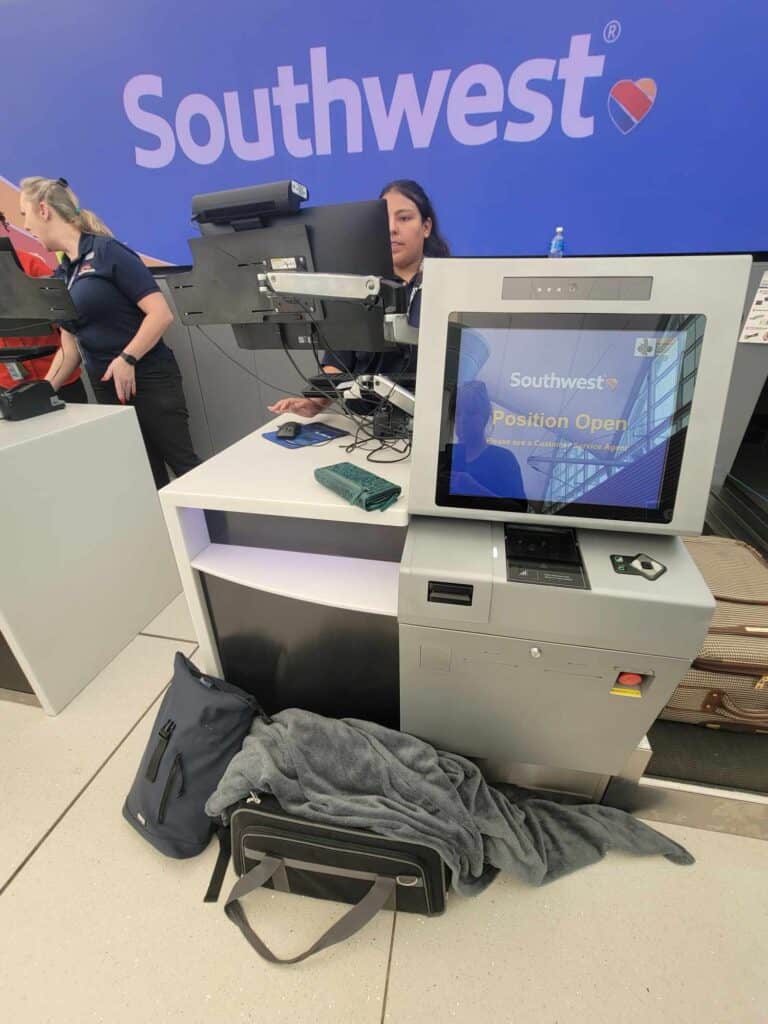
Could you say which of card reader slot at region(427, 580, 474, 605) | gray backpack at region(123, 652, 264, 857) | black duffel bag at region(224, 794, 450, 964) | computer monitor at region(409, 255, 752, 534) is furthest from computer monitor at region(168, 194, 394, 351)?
black duffel bag at region(224, 794, 450, 964)

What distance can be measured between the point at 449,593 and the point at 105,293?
179 centimetres

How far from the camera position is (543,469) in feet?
2.28

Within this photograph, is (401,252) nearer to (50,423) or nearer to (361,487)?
(361,487)

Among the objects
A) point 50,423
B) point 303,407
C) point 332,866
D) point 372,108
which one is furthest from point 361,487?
point 372,108

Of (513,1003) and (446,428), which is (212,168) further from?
(513,1003)

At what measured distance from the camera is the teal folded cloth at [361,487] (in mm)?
740

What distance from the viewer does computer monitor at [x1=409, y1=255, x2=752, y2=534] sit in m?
0.59

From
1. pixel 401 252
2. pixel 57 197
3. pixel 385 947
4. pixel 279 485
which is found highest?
pixel 57 197

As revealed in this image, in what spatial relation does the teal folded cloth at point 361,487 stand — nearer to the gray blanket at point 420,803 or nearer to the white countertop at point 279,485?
the white countertop at point 279,485

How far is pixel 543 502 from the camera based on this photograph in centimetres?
71

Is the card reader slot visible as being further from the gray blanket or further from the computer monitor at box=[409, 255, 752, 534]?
the gray blanket

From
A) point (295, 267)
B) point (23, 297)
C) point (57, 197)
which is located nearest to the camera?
point (295, 267)

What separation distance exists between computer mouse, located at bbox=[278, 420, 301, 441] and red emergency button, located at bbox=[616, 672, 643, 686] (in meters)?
0.86

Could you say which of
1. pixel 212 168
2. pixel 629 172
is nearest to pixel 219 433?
pixel 212 168
